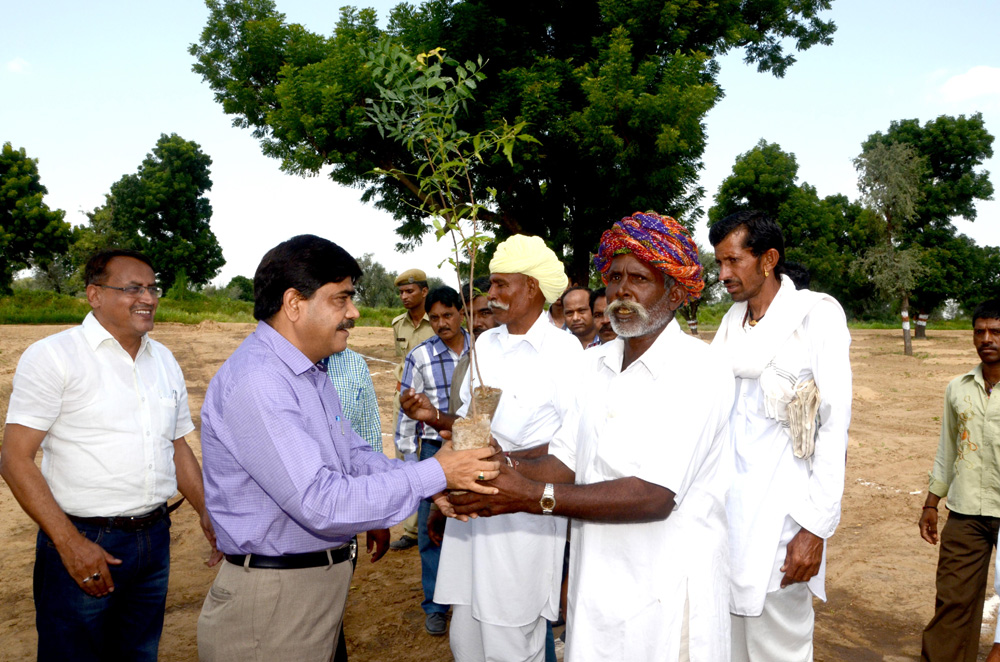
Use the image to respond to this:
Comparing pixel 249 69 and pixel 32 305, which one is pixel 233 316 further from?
pixel 249 69

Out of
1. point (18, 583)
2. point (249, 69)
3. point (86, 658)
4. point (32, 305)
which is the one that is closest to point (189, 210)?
point (32, 305)

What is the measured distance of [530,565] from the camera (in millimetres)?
3322

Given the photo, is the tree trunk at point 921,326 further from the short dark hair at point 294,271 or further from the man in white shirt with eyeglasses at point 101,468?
the short dark hair at point 294,271

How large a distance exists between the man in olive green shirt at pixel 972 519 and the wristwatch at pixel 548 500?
2982 millimetres

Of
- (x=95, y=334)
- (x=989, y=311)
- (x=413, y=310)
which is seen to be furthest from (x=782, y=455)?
(x=413, y=310)

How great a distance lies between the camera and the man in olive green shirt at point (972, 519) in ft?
13.1

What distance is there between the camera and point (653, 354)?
8.38 feet

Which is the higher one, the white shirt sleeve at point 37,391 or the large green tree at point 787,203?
the large green tree at point 787,203

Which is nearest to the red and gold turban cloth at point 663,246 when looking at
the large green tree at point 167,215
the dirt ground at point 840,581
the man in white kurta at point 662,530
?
the man in white kurta at point 662,530

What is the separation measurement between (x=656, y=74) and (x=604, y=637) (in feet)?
48.1

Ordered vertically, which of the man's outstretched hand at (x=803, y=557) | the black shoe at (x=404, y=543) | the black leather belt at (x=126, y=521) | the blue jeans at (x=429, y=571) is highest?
the man's outstretched hand at (x=803, y=557)

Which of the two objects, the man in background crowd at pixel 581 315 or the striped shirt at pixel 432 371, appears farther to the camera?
the man in background crowd at pixel 581 315

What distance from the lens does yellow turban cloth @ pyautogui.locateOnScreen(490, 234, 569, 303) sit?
3719 mm

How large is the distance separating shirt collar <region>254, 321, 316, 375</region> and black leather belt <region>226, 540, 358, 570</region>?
620 millimetres
